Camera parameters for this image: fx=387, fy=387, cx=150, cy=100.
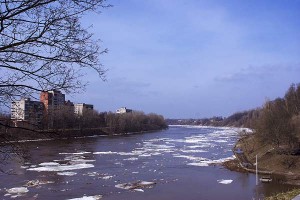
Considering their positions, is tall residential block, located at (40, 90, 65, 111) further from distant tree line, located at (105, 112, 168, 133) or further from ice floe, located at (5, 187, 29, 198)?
distant tree line, located at (105, 112, 168, 133)

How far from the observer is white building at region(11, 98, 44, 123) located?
417 centimetres

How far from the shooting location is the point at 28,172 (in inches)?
983

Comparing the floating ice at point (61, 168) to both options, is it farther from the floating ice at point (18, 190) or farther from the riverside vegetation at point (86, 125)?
the floating ice at point (18, 190)

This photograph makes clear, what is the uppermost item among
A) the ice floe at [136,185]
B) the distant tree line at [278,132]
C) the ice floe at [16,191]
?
the distant tree line at [278,132]

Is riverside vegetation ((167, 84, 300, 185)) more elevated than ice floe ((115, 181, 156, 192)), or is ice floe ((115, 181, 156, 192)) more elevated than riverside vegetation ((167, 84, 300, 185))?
riverside vegetation ((167, 84, 300, 185))

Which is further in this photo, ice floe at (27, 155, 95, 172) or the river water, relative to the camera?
ice floe at (27, 155, 95, 172)

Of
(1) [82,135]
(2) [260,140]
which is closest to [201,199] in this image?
(2) [260,140]

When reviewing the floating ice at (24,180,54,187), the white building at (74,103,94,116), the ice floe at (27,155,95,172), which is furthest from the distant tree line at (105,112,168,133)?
the floating ice at (24,180,54,187)

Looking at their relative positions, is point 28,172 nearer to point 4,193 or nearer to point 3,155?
point 4,193

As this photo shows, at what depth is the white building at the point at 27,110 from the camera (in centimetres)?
417

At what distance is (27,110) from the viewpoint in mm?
4387

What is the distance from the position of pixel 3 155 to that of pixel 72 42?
58.3 inches

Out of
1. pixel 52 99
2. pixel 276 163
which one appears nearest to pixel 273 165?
pixel 276 163

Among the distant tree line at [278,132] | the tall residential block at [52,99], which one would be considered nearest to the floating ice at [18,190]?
the tall residential block at [52,99]
